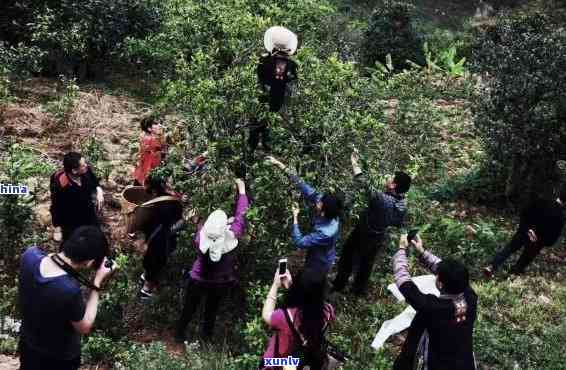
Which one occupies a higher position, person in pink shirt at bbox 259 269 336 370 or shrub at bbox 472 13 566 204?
shrub at bbox 472 13 566 204

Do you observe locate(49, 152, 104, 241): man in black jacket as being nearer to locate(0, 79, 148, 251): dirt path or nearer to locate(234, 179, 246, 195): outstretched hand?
locate(0, 79, 148, 251): dirt path

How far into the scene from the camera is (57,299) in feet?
11.6

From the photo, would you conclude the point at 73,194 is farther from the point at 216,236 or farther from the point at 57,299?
the point at 57,299

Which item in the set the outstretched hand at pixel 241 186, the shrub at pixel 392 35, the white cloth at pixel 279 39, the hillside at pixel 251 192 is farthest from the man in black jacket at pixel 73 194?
the shrub at pixel 392 35

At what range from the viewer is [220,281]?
5289 mm

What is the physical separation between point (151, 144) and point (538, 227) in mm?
4768

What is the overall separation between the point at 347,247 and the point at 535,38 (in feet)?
15.8

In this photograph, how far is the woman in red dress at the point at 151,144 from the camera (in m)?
6.52

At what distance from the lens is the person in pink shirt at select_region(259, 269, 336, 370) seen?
3.88 meters

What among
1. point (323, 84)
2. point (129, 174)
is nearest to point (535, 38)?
point (323, 84)

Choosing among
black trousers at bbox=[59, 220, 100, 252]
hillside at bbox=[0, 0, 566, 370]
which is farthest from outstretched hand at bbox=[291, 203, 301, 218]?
black trousers at bbox=[59, 220, 100, 252]

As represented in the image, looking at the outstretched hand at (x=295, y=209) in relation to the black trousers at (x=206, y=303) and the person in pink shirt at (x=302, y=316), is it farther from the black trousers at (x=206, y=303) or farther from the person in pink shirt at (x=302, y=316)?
the person in pink shirt at (x=302, y=316)

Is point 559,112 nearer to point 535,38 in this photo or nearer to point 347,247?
point 535,38

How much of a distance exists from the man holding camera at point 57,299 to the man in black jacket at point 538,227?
5387mm
